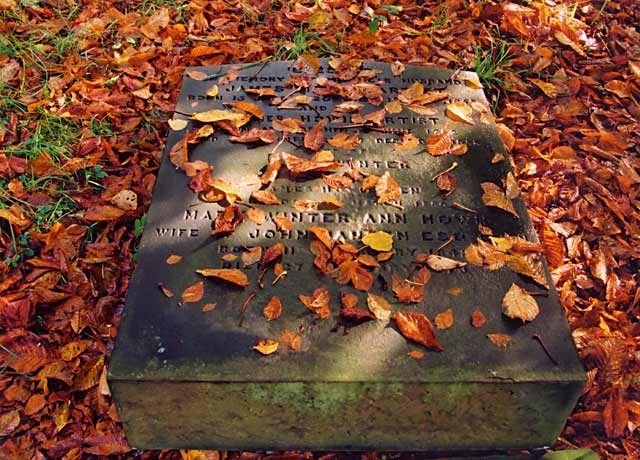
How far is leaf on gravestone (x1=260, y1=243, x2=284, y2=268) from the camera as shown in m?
2.07

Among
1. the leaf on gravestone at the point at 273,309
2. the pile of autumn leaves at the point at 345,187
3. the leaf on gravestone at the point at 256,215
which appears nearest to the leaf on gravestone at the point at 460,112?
the pile of autumn leaves at the point at 345,187

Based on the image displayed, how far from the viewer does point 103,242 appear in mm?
2646

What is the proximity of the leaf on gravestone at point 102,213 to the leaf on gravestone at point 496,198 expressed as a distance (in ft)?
5.37

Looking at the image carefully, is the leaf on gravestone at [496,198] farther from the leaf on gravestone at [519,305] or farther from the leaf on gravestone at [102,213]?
the leaf on gravestone at [102,213]

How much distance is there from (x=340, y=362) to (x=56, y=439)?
3.81 feet

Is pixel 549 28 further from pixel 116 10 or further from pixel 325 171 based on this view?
pixel 116 10

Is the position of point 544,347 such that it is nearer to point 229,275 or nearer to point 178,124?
point 229,275

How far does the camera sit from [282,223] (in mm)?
2205

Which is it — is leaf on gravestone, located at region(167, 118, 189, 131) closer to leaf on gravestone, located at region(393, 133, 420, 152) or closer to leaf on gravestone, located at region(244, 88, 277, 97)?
leaf on gravestone, located at region(244, 88, 277, 97)

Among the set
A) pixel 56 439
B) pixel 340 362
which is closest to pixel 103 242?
pixel 56 439

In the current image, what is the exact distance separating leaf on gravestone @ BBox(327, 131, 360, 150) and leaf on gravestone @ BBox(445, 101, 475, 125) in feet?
1.53

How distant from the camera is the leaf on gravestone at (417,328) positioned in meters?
1.86

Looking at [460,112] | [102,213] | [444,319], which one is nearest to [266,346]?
[444,319]

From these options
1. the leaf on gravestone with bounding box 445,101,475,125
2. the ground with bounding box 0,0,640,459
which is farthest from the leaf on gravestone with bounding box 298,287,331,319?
the leaf on gravestone with bounding box 445,101,475,125
